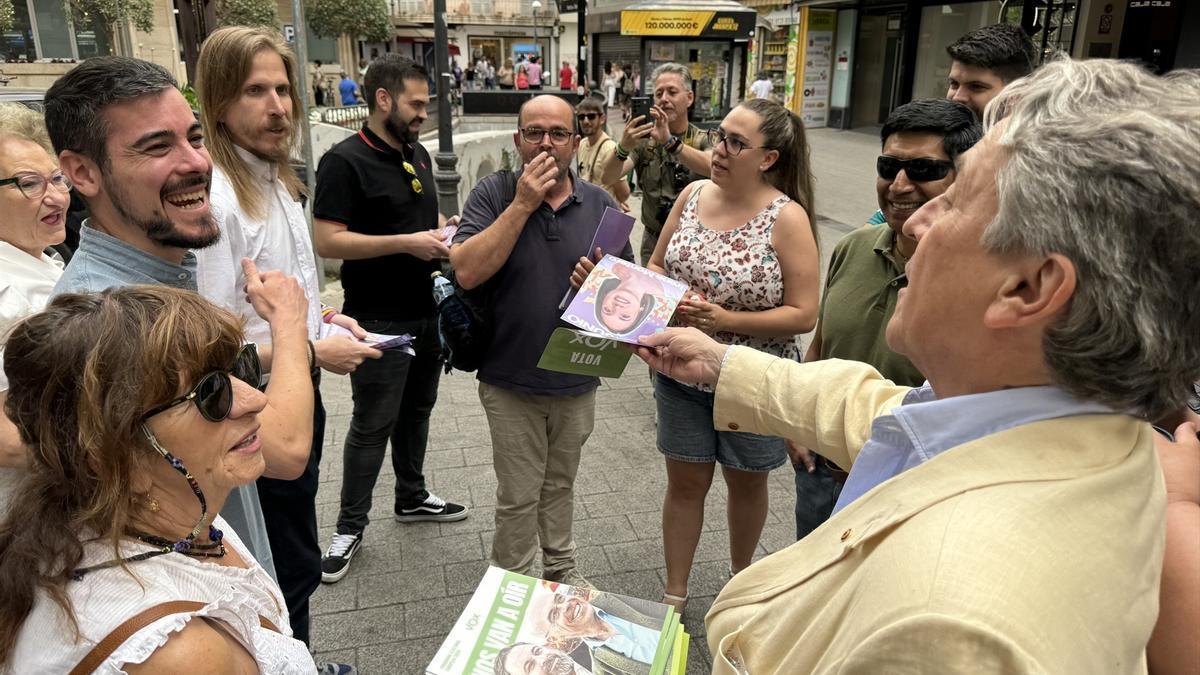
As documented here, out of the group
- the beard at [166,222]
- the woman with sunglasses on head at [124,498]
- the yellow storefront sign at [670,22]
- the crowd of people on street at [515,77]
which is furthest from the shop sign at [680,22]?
the woman with sunglasses on head at [124,498]

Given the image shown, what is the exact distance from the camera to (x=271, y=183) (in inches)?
107

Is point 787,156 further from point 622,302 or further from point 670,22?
point 670,22

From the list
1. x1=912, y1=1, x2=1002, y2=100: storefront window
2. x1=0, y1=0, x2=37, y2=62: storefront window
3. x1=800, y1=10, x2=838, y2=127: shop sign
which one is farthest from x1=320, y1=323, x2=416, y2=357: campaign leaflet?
x1=0, y1=0, x2=37, y2=62: storefront window

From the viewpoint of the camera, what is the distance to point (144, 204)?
6.16 ft

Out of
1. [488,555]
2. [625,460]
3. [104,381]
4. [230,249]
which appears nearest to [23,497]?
[104,381]

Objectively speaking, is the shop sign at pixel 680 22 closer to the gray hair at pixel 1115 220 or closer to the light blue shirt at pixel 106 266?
the light blue shirt at pixel 106 266

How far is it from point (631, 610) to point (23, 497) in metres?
1.32

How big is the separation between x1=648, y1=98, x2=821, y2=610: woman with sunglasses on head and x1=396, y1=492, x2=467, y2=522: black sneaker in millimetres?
1243

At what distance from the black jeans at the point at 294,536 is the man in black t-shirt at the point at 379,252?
2.74 feet

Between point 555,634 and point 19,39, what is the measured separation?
92.5ft

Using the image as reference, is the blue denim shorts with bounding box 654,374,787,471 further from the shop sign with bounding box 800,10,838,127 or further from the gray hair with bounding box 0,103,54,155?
the shop sign with bounding box 800,10,838,127

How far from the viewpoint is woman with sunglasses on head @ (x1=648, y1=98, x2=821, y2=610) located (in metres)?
2.88

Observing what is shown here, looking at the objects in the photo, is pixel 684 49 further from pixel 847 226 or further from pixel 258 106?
pixel 258 106

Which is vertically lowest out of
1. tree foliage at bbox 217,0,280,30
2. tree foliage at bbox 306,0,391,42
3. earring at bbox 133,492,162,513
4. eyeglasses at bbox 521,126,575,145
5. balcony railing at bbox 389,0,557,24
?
earring at bbox 133,492,162,513
